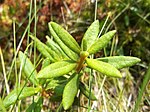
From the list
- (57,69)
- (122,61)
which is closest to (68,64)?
(57,69)

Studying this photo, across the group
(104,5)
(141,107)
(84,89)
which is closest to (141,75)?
(141,107)

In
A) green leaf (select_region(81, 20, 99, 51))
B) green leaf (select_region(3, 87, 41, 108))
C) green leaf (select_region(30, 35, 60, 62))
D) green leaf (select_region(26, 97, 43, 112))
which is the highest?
green leaf (select_region(81, 20, 99, 51))

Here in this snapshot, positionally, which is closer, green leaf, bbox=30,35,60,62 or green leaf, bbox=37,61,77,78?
green leaf, bbox=37,61,77,78

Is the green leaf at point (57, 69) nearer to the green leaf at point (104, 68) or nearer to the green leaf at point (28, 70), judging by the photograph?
the green leaf at point (104, 68)

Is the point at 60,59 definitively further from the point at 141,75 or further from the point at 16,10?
the point at 16,10

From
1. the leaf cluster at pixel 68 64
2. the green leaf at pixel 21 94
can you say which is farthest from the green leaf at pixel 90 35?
the green leaf at pixel 21 94

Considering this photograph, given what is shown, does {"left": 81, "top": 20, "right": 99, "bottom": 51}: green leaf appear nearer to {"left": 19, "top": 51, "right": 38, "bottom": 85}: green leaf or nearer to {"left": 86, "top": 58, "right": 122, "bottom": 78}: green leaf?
{"left": 86, "top": 58, "right": 122, "bottom": 78}: green leaf

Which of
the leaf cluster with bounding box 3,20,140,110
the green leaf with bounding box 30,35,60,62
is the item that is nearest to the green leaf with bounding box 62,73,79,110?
the leaf cluster with bounding box 3,20,140,110
